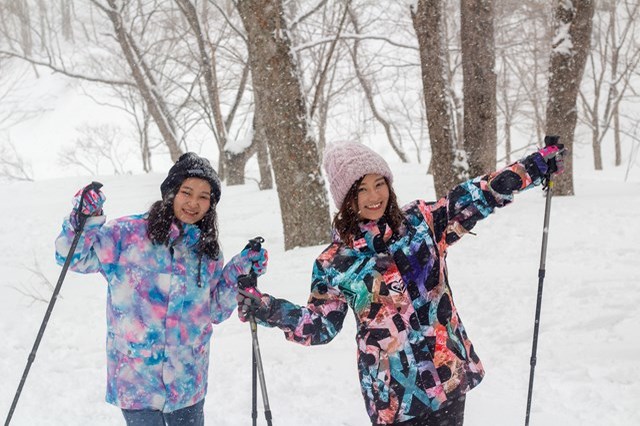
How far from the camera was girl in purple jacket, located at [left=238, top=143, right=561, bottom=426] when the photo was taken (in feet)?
7.22

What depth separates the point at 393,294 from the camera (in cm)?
223

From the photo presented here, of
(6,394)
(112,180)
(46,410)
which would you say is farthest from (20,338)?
(112,180)

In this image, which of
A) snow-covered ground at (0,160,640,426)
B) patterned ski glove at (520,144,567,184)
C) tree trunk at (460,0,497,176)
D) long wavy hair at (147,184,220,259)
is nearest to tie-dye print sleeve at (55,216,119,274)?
long wavy hair at (147,184,220,259)

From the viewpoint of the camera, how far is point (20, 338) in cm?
542

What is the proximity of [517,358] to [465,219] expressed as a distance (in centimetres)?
216

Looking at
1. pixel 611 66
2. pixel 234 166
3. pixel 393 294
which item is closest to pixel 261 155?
pixel 234 166

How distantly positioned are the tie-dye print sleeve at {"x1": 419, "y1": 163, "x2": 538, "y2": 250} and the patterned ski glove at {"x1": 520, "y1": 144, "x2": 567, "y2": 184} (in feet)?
0.41

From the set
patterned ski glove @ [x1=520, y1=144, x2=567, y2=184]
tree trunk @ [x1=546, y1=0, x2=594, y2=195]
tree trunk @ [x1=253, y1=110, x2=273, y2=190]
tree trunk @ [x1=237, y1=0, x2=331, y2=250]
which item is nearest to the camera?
patterned ski glove @ [x1=520, y1=144, x2=567, y2=184]

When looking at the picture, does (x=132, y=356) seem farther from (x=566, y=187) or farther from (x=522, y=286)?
(x=566, y=187)

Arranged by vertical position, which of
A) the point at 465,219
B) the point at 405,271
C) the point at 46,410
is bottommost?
the point at 46,410

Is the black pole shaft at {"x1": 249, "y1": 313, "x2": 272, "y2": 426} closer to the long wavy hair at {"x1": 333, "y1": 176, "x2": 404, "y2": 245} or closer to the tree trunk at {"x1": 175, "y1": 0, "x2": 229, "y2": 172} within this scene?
the long wavy hair at {"x1": 333, "y1": 176, "x2": 404, "y2": 245}

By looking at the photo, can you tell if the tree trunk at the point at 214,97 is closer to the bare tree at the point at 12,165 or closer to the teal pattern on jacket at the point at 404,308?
the teal pattern on jacket at the point at 404,308

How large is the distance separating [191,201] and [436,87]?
579 cm

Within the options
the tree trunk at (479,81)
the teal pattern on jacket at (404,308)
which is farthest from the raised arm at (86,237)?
the tree trunk at (479,81)
